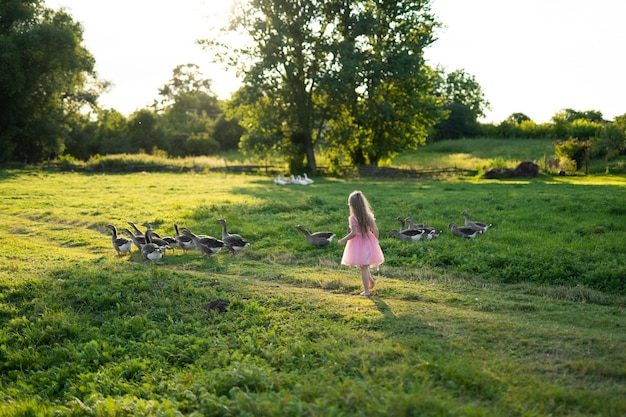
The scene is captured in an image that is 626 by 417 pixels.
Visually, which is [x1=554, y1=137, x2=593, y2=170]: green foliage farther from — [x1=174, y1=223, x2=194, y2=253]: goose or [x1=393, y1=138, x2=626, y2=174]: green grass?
[x1=174, y1=223, x2=194, y2=253]: goose

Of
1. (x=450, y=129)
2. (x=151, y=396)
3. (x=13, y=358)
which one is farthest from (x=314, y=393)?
(x=450, y=129)

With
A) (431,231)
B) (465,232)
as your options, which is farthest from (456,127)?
(465,232)

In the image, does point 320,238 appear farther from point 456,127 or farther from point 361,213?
point 456,127

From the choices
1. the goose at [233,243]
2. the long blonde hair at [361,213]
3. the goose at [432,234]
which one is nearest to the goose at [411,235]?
the goose at [432,234]

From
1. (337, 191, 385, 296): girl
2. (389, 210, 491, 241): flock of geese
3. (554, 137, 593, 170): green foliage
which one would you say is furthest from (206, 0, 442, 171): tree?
(337, 191, 385, 296): girl

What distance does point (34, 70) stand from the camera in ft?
179

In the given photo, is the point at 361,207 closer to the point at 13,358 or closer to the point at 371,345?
the point at 371,345

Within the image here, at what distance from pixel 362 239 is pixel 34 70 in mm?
53335

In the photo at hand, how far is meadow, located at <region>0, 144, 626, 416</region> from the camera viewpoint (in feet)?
24.3

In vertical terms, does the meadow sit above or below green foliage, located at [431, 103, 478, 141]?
below

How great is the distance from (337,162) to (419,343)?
42743mm

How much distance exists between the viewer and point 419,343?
29.2 ft

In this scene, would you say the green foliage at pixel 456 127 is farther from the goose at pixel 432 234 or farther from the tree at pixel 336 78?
the goose at pixel 432 234

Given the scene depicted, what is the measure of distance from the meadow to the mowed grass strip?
34 millimetres
